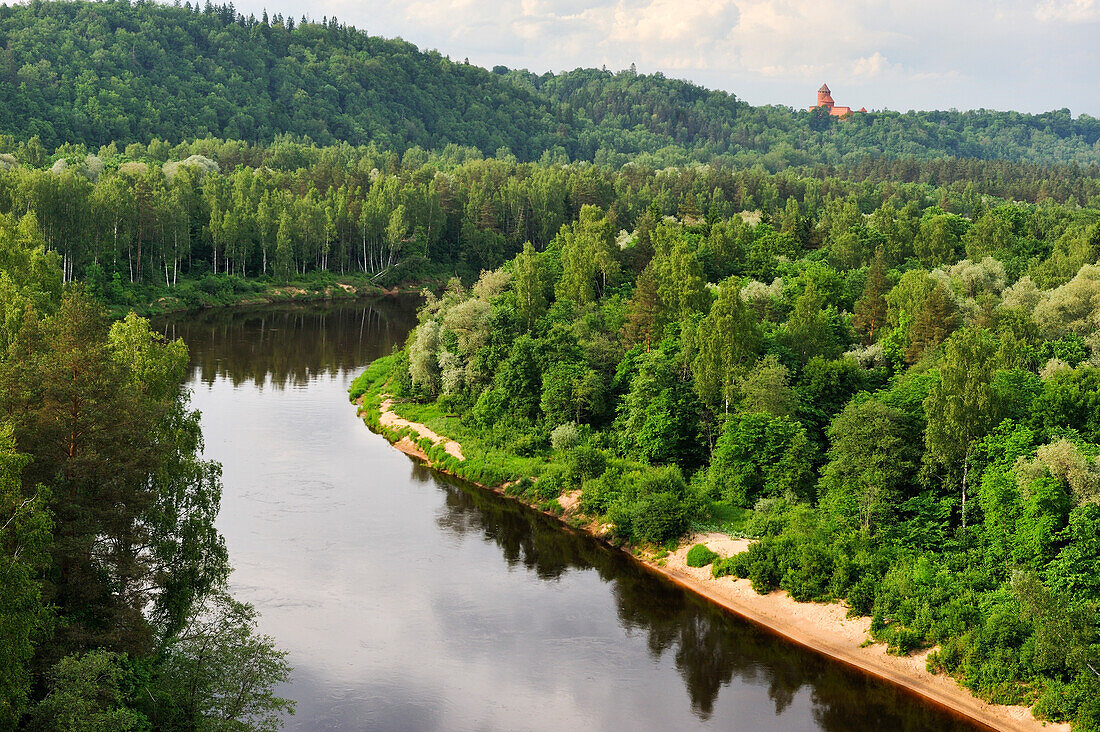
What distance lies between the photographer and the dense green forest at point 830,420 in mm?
42250

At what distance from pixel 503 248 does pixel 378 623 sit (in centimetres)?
11828

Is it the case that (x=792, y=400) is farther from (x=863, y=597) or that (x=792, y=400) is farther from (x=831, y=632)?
(x=831, y=632)

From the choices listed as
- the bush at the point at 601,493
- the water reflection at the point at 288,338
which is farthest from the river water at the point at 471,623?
the water reflection at the point at 288,338

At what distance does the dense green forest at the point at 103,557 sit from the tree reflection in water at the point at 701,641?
1605 cm

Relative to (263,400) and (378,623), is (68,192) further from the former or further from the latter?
(378,623)

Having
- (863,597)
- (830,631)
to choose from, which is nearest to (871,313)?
(863,597)

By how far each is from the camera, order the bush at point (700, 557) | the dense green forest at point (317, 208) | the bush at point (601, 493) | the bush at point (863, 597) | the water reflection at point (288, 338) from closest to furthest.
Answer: the bush at point (863, 597) → the bush at point (700, 557) → the bush at point (601, 493) → the water reflection at point (288, 338) → the dense green forest at point (317, 208)

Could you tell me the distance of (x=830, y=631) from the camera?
4434 centimetres

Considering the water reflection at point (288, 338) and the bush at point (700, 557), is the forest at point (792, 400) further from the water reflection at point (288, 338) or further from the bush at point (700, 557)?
the water reflection at point (288, 338)

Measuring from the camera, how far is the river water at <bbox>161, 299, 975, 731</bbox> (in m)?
38.6

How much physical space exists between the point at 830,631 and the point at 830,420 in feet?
56.7

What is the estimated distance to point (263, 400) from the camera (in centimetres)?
8081

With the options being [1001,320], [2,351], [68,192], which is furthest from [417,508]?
[68,192]

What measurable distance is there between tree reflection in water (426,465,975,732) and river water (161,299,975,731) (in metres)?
0.09
